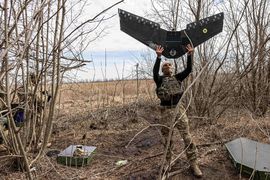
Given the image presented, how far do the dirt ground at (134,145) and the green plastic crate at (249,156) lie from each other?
197mm

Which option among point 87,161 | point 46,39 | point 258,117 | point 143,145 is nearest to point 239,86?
point 258,117

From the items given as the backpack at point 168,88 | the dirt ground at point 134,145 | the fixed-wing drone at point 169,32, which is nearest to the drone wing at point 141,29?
the fixed-wing drone at point 169,32

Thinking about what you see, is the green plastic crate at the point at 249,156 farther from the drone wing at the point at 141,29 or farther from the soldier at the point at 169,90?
the drone wing at the point at 141,29

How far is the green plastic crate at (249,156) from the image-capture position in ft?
17.0

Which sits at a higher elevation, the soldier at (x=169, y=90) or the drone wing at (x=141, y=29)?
the drone wing at (x=141, y=29)

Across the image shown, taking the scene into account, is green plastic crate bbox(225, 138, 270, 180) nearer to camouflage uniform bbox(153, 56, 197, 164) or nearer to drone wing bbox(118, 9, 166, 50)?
camouflage uniform bbox(153, 56, 197, 164)

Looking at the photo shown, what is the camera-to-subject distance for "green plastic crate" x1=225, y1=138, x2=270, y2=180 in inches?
205

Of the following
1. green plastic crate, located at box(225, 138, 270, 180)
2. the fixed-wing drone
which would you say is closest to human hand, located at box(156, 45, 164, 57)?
the fixed-wing drone

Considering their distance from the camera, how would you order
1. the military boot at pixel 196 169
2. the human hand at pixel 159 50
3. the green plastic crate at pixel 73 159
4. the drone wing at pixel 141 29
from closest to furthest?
1. the human hand at pixel 159 50
2. the drone wing at pixel 141 29
3. the military boot at pixel 196 169
4. the green plastic crate at pixel 73 159

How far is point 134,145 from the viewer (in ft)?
24.0

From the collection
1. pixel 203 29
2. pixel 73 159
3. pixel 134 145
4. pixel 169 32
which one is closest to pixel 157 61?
pixel 169 32

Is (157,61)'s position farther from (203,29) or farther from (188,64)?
(203,29)

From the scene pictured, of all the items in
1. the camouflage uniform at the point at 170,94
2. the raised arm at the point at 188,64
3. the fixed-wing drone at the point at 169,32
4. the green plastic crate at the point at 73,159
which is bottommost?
the green plastic crate at the point at 73,159

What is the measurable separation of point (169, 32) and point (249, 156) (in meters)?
2.12
